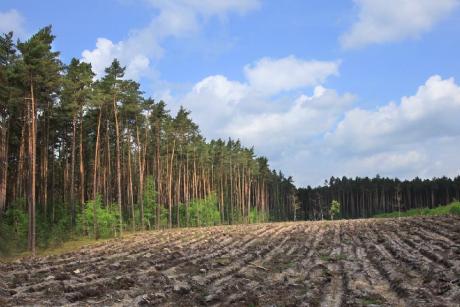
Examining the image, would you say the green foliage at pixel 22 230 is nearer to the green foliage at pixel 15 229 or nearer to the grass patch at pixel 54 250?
the green foliage at pixel 15 229

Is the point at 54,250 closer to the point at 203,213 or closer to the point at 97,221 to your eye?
the point at 97,221

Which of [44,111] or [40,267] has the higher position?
[44,111]

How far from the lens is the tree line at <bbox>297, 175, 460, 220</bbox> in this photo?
143 meters

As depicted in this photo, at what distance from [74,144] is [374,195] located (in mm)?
128647

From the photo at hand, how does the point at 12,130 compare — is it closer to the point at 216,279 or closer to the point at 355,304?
the point at 216,279

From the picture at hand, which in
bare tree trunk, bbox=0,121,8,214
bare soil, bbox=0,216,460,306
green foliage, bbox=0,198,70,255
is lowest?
bare soil, bbox=0,216,460,306

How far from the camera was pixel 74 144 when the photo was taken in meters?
43.0

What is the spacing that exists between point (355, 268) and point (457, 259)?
3.49 meters

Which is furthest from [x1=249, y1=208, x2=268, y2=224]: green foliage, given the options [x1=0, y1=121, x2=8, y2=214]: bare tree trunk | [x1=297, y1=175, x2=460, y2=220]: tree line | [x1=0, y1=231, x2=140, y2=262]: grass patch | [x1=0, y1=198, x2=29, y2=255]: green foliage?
[x1=0, y1=121, x2=8, y2=214]: bare tree trunk

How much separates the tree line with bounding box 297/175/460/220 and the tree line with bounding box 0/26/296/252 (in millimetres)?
78128

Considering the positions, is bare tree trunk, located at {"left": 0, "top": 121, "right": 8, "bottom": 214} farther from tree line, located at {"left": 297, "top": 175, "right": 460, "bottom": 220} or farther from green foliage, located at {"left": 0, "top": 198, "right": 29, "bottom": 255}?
tree line, located at {"left": 297, "top": 175, "right": 460, "bottom": 220}

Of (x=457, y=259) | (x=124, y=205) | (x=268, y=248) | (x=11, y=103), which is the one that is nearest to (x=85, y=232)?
(x=11, y=103)

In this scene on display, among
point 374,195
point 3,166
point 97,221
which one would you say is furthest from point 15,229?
point 374,195

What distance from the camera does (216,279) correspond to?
53.8 ft
